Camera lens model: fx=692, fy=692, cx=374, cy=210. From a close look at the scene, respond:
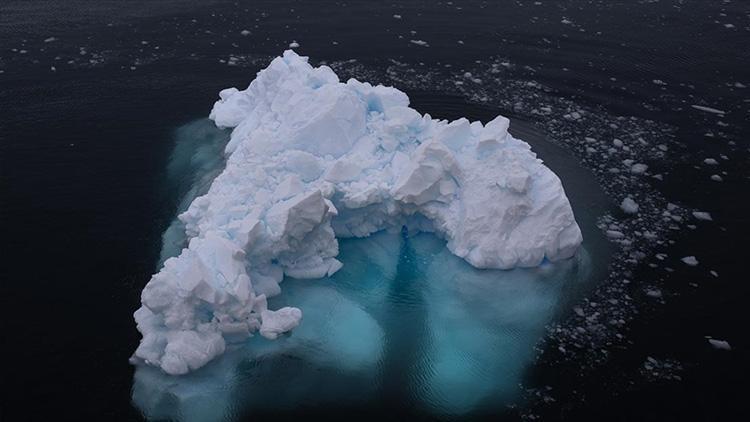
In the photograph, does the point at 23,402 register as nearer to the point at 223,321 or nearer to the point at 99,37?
the point at 223,321

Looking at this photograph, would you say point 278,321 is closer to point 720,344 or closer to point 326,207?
point 326,207

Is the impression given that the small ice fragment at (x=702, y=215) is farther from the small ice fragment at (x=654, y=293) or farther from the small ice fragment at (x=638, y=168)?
the small ice fragment at (x=654, y=293)

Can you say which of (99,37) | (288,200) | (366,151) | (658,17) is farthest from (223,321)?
(658,17)

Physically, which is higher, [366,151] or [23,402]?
[366,151]

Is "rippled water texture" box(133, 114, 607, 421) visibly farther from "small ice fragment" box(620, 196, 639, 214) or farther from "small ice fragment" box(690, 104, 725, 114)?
"small ice fragment" box(690, 104, 725, 114)

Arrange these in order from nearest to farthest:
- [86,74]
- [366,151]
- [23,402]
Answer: [23,402] < [366,151] < [86,74]

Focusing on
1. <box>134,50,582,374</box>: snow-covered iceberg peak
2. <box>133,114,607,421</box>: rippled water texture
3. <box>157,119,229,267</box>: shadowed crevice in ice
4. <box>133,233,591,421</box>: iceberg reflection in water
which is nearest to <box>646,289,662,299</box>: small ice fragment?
<box>133,114,607,421</box>: rippled water texture
